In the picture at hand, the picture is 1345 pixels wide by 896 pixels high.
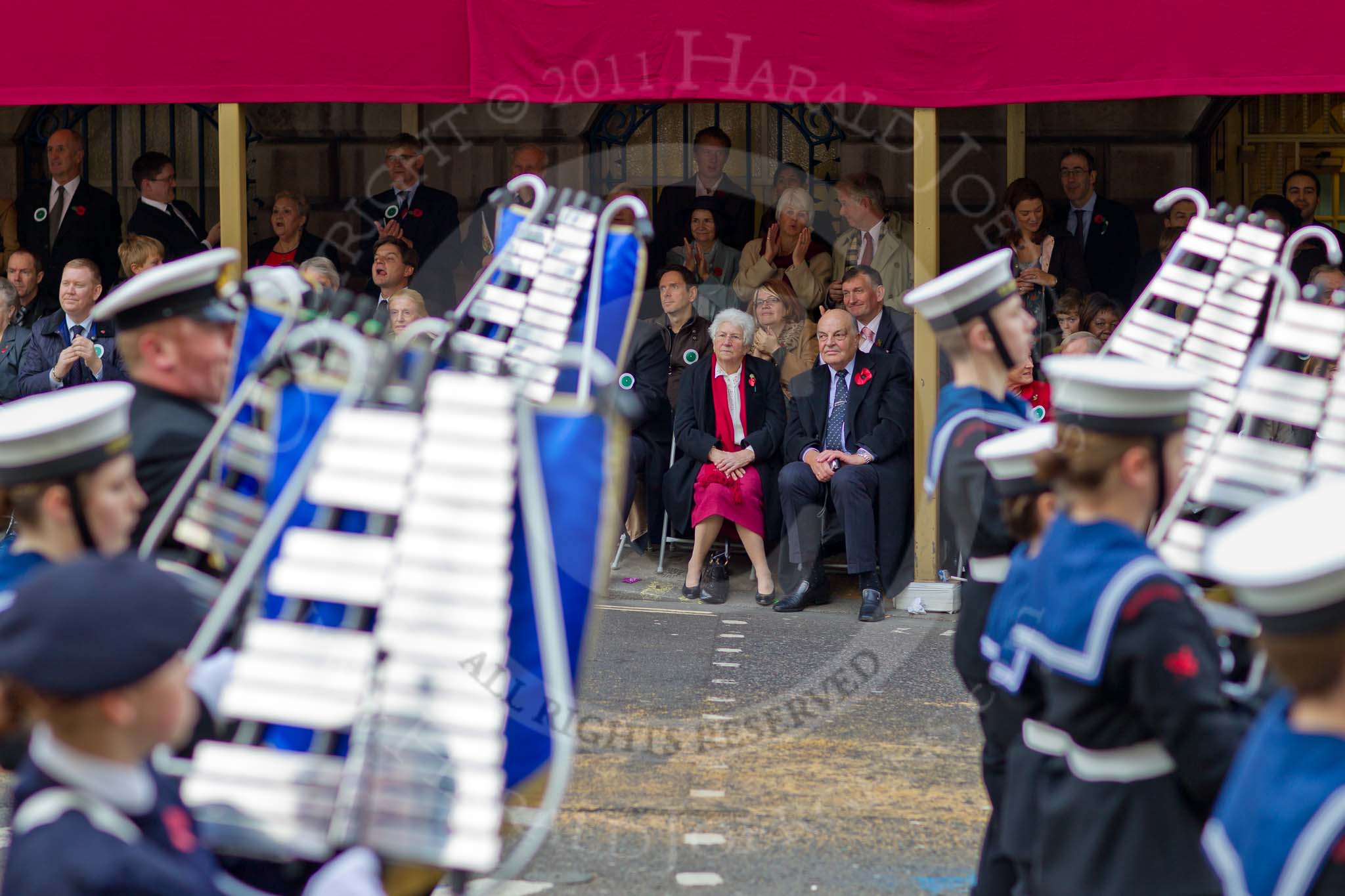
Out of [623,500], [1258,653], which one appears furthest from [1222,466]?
[623,500]

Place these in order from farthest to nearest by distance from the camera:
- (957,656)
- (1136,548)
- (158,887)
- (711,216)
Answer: (711,216) → (957,656) → (1136,548) → (158,887)

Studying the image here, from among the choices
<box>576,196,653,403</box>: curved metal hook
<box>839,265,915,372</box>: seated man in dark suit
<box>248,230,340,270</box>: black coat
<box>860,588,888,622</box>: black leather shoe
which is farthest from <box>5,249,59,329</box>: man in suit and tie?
<box>576,196,653,403</box>: curved metal hook

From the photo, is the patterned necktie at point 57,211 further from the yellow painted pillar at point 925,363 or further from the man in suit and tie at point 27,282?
the yellow painted pillar at point 925,363

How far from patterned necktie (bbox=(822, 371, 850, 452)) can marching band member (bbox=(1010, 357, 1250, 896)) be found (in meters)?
4.57

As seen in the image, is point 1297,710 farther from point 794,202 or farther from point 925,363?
point 794,202

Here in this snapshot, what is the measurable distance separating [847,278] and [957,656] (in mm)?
4023

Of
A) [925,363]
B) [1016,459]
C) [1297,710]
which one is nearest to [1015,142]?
[925,363]

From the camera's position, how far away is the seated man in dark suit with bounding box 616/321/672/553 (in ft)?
24.6

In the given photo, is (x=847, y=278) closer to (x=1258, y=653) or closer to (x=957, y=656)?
(x=957, y=656)

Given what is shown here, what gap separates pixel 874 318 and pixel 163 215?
142 inches

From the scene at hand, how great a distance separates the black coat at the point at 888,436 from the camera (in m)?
6.93

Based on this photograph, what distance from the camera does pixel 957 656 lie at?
3.26 meters

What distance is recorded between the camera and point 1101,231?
24.9 ft

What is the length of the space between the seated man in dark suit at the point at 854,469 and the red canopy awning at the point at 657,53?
3.90ft
